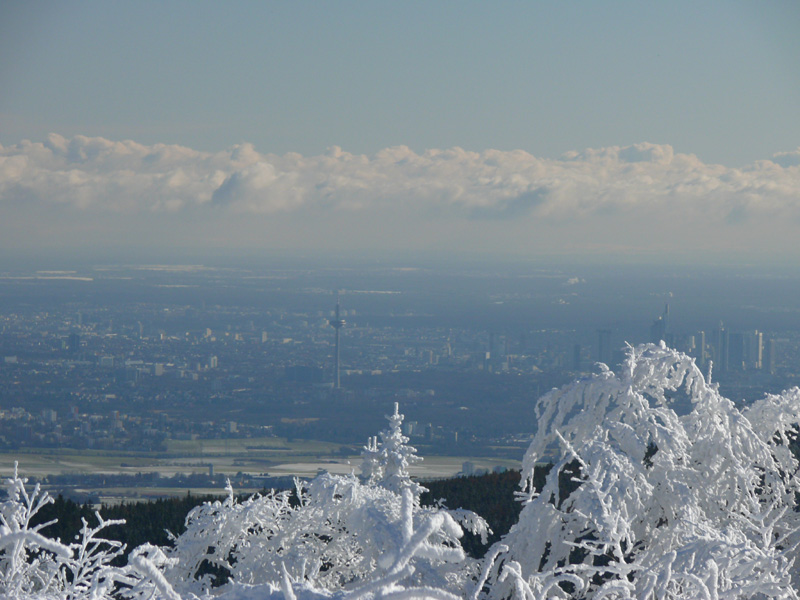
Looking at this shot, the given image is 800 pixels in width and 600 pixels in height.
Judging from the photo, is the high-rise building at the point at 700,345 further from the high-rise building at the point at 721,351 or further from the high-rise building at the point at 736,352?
the high-rise building at the point at 736,352

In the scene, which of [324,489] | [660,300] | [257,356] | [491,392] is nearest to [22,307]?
[257,356]

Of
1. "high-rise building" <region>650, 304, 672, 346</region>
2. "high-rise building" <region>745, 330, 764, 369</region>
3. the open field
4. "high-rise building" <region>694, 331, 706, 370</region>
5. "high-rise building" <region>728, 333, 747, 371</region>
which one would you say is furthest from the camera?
"high-rise building" <region>694, 331, 706, 370</region>

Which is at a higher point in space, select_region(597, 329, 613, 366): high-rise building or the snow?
the snow

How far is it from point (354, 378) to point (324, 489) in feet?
407

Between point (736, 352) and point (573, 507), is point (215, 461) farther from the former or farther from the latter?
point (573, 507)

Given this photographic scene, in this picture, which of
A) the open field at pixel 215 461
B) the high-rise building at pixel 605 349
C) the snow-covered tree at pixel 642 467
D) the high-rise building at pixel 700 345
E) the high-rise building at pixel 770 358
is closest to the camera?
the snow-covered tree at pixel 642 467

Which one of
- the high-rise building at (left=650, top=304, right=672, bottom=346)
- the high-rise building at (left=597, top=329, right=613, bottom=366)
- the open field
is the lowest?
the open field

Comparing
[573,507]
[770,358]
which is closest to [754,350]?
[770,358]

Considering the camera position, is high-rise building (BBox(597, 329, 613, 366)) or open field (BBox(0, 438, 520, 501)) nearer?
open field (BBox(0, 438, 520, 501))

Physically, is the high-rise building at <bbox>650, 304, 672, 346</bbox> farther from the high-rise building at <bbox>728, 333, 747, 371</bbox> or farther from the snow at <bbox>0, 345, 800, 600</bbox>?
the high-rise building at <bbox>728, 333, 747, 371</bbox>

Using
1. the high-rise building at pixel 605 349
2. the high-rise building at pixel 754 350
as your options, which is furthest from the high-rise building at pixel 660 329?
the high-rise building at pixel 605 349

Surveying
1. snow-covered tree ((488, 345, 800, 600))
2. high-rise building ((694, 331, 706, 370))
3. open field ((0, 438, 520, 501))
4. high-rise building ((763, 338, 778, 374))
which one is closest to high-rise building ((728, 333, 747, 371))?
high-rise building ((763, 338, 778, 374))

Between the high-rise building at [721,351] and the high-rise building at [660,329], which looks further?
the high-rise building at [721,351]

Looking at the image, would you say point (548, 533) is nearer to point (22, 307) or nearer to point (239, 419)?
point (239, 419)
